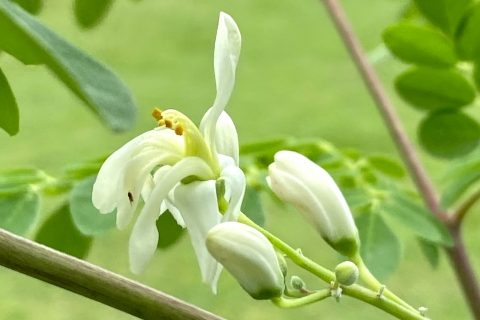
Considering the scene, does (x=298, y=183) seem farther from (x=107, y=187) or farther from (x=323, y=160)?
(x=323, y=160)

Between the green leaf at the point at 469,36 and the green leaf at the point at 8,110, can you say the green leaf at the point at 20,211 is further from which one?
the green leaf at the point at 469,36

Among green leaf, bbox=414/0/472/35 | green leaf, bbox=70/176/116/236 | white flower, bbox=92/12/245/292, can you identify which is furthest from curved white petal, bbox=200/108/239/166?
green leaf, bbox=414/0/472/35

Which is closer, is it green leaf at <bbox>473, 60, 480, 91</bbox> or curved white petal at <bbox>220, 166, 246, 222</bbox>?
curved white petal at <bbox>220, 166, 246, 222</bbox>

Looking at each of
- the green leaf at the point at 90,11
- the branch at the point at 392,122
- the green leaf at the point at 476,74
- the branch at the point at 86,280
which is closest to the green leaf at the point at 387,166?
the branch at the point at 392,122

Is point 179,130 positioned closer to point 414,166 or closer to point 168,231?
point 168,231

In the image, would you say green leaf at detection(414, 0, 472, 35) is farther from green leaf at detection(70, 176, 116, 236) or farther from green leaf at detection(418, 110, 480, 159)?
green leaf at detection(70, 176, 116, 236)

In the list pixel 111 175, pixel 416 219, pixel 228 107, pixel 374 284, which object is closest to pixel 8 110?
pixel 111 175

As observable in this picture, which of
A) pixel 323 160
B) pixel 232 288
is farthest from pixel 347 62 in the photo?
pixel 323 160
